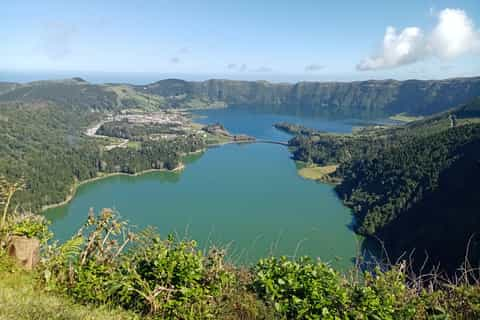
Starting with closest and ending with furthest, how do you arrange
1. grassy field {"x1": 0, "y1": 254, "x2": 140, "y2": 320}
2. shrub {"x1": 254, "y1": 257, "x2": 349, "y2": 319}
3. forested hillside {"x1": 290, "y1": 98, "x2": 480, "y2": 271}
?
grassy field {"x1": 0, "y1": 254, "x2": 140, "y2": 320} → shrub {"x1": 254, "y1": 257, "x2": 349, "y2": 319} → forested hillside {"x1": 290, "y1": 98, "x2": 480, "y2": 271}

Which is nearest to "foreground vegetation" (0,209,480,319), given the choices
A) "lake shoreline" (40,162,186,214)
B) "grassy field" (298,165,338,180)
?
"lake shoreline" (40,162,186,214)

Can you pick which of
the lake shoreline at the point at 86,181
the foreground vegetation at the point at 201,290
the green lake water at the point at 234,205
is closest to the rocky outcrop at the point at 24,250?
the foreground vegetation at the point at 201,290

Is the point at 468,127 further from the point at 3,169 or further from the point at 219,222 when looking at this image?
the point at 3,169

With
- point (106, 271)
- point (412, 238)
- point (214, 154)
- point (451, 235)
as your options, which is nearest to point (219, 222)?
point (412, 238)

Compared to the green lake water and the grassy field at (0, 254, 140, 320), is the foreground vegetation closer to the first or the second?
the grassy field at (0, 254, 140, 320)

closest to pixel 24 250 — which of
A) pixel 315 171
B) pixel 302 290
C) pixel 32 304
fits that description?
pixel 32 304
